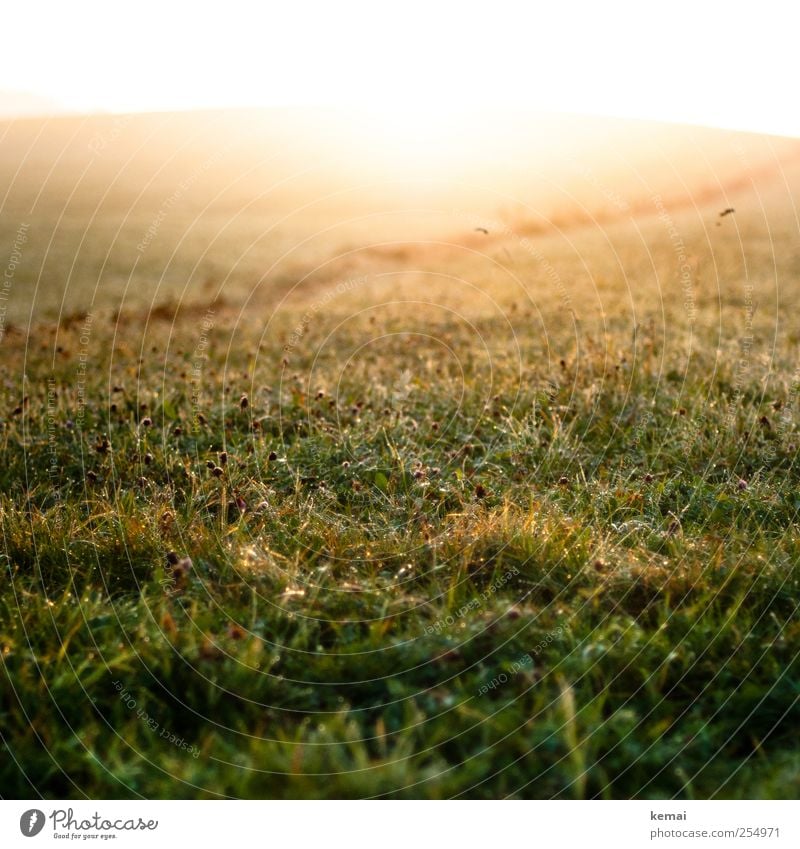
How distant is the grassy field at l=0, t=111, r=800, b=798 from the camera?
2729 millimetres

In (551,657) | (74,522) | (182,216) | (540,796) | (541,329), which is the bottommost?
(540,796)

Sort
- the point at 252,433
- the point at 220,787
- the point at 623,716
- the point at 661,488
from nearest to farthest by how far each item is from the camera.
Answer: the point at 220,787 → the point at 623,716 → the point at 661,488 → the point at 252,433

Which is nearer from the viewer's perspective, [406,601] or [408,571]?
[406,601]

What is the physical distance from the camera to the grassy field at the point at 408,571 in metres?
2.73

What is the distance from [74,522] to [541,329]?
5.47 m

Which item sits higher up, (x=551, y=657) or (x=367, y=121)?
(x=367, y=121)

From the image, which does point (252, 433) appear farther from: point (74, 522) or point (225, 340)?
point (225, 340)

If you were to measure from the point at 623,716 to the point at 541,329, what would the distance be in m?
5.77

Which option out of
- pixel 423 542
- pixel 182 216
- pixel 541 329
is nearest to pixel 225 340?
pixel 541 329

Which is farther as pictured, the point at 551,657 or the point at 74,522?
the point at 74,522

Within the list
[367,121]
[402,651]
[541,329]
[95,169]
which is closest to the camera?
[402,651]

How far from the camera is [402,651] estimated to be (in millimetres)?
3039

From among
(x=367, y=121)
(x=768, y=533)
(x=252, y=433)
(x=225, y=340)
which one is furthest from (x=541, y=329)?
(x=367, y=121)

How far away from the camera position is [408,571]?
3590mm
